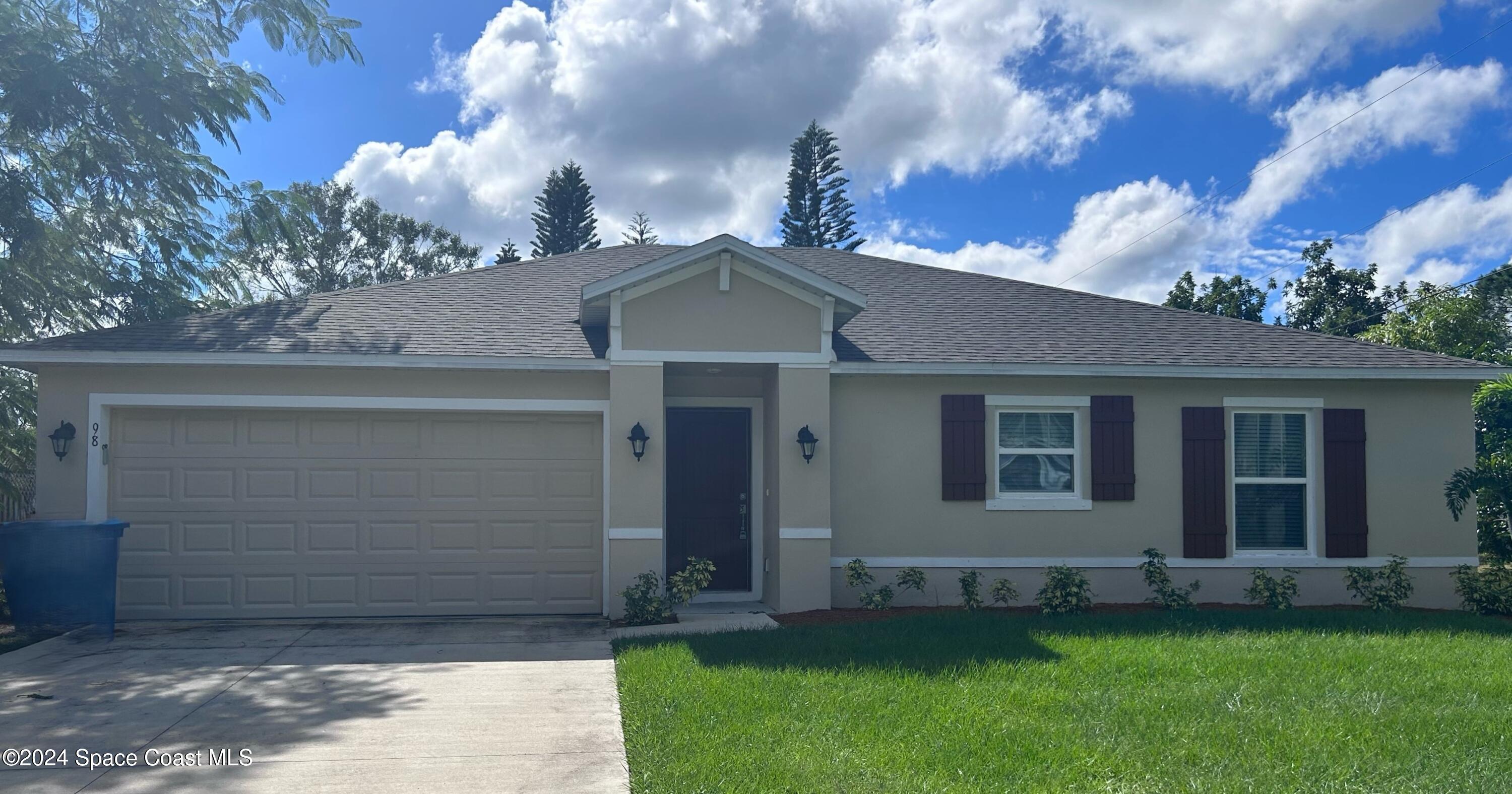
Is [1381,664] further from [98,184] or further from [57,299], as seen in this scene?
[57,299]

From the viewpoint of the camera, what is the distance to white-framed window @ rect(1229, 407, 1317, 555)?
1074 cm

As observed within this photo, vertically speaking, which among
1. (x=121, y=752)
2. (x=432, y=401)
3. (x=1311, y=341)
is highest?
(x=1311, y=341)

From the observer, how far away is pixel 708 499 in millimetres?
10914

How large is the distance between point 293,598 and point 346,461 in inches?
56.1

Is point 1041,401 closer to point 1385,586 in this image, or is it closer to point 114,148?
point 1385,586

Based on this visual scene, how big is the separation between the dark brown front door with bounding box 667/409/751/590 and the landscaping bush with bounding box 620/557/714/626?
131 cm

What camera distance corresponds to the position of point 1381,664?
23.1 feet

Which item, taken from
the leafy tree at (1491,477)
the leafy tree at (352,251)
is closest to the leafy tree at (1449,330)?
the leafy tree at (1491,477)

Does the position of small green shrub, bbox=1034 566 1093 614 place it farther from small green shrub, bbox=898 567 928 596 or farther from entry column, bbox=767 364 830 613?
entry column, bbox=767 364 830 613

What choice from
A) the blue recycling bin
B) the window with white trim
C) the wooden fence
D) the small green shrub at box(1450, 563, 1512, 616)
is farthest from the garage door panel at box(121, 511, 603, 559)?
the small green shrub at box(1450, 563, 1512, 616)

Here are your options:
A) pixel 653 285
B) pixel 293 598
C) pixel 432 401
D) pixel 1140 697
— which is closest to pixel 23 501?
pixel 293 598

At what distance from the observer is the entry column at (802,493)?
9.65 metres

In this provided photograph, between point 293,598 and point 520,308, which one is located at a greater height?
point 520,308

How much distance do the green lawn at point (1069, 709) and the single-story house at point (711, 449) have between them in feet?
6.67
